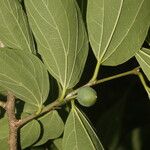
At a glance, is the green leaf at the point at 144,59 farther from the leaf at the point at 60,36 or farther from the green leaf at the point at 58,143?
the green leaf at the point at 58,143

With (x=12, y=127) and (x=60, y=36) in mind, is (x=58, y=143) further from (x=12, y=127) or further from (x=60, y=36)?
(x=60, y=36)

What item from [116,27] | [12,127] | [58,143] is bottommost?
[58,143]

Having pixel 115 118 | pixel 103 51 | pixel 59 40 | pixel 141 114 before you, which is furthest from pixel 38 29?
pixel 141 114

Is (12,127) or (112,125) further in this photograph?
(112,125)

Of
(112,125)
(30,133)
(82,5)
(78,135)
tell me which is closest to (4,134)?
(30,133)

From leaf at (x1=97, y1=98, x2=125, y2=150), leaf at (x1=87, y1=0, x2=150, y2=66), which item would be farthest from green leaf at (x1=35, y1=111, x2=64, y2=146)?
leaf at (x1=97, y1=98, x2=125, y2=150)

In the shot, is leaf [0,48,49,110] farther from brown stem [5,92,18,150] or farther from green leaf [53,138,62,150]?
green leaf [53,138,62,150]

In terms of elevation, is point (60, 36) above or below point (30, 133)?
above
